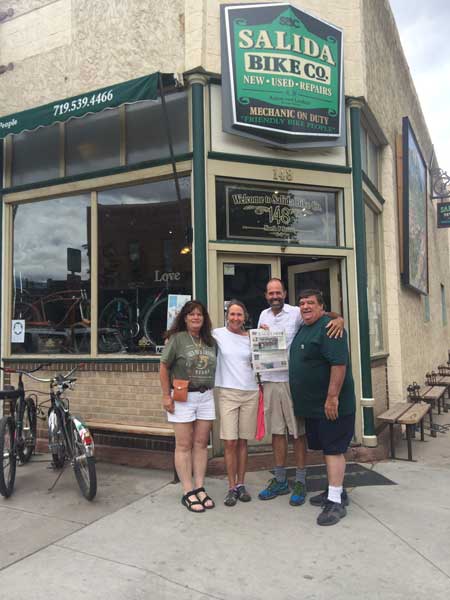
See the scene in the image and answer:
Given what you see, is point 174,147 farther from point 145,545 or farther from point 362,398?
point 145,545

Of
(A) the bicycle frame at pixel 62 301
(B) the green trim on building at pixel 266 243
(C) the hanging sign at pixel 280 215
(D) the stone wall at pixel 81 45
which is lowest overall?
(A) the bicycle frame at pixel 62 301

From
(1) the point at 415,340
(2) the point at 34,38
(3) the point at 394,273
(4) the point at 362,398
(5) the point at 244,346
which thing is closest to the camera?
(5) the point at 244,346

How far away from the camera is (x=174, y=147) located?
19.6 feet

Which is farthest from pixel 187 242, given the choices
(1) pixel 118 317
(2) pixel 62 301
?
(2) pixel 62 301

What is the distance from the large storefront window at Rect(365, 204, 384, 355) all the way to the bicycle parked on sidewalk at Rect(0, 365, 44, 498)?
4512 mm

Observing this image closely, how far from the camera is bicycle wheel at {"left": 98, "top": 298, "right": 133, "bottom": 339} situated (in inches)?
243

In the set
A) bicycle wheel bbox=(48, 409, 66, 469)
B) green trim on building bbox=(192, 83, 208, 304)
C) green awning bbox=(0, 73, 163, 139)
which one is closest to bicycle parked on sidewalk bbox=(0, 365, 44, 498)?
bicycle wheel bbox=(48, 409, 66, 469)

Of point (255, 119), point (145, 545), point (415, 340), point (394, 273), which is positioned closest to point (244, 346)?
point (145, 545)

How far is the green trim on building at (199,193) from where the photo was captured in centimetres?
548

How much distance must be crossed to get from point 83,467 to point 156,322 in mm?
2057

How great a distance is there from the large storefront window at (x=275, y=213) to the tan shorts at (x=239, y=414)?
2111mm

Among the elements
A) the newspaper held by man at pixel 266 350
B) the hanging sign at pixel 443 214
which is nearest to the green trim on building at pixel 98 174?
the newspaper held by man at pixel 266 350

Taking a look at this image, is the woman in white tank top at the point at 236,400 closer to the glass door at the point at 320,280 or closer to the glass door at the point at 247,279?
the glass door at the point at 247,279

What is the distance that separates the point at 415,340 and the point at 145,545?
7367 millimetres
